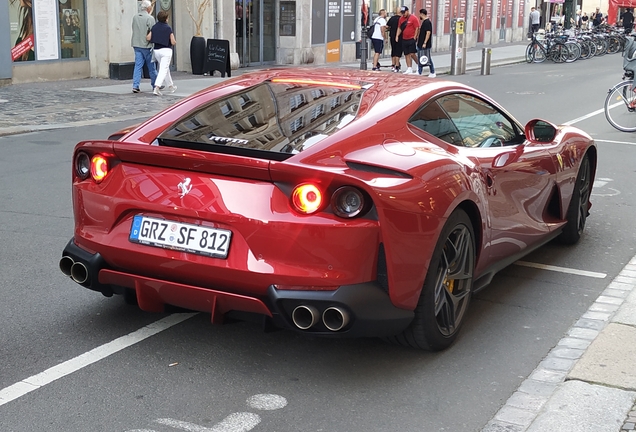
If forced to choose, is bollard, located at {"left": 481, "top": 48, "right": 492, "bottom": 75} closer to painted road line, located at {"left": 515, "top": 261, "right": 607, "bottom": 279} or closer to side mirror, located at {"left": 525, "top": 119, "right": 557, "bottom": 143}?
painted road line, located at {"left": 515, "top": 261, "right": 607, "bottom": 279}

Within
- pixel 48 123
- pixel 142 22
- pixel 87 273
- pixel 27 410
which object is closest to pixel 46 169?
pixel 48 123

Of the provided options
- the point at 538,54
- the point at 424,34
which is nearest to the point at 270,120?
the point at 424,34

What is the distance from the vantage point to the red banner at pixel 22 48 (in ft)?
64.4

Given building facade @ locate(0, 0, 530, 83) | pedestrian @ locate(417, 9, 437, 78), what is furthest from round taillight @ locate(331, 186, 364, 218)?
pedestrian @ locate(417, 9, 437, 78)

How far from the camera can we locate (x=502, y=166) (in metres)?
5.30

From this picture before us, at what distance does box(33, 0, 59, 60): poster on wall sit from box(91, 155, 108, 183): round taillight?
1690 centimetres

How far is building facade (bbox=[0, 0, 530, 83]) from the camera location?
65.5 feet

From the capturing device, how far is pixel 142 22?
60.6 ft

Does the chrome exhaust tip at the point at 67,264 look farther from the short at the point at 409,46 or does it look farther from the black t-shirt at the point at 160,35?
the short at the point at 409,46

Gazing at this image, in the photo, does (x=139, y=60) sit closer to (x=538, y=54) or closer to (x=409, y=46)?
(x=409, y=46)

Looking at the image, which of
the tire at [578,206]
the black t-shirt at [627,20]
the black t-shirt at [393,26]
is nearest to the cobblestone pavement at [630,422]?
the tire at [578,206]

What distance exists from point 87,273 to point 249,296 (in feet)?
2.96

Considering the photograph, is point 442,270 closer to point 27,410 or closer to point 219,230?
point 219,230

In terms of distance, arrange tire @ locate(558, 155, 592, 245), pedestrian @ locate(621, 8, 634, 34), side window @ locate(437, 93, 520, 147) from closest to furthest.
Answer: side window @ locate(437, 93, 520, 147), tire @ locate(558, 155, 592, 245), pedestrian @ locate(621, 8, 634, 34)
